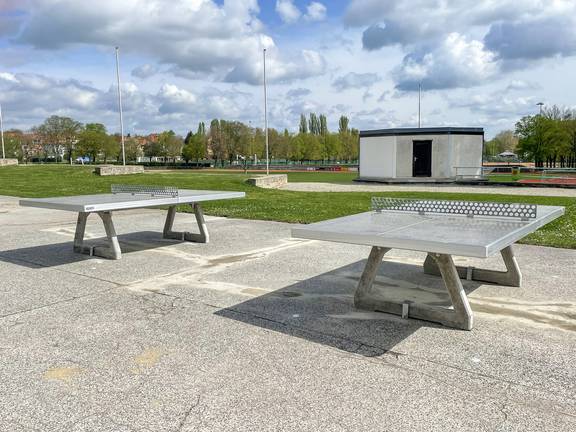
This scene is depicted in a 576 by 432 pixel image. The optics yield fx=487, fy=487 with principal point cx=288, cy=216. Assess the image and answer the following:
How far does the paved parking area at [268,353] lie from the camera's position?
114 inches

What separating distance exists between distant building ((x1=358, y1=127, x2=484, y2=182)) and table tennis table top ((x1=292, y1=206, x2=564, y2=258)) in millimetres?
27642

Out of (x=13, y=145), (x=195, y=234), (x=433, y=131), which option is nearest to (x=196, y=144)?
(x=13, y=145)

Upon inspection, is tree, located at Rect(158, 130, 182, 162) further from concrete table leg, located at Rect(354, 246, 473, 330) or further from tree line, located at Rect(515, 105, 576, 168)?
concrete table leg, located at Rect(354, 246, 473, 330)

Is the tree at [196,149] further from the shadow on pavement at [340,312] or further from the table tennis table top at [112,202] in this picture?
the shadow on pavement at [340,312]

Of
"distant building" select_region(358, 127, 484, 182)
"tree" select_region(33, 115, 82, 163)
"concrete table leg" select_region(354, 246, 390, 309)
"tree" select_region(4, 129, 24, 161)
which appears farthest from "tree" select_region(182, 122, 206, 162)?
"concrete table leg" select_region(354, 246, 390, 309)

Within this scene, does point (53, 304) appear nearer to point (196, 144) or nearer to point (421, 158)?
point (421, 158)

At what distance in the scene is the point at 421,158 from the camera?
3291 centimetres

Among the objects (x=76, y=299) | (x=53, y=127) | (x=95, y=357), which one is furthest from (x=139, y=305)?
(x=53, y=127)

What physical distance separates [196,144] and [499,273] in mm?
83007

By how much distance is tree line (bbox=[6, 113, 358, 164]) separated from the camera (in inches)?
2950

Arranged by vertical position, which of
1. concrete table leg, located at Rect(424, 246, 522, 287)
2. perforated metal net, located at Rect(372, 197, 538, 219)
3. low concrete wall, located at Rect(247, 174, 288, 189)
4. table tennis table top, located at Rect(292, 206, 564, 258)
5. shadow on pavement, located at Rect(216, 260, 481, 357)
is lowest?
shadow on pavement, located at Rect(216, 260, 481, 357)

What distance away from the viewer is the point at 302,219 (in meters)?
11.4

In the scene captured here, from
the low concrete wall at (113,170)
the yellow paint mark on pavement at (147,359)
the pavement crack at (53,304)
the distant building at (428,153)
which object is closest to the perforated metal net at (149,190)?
the pavement crack at (53,304)

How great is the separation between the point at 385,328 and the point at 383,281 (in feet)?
5.38
